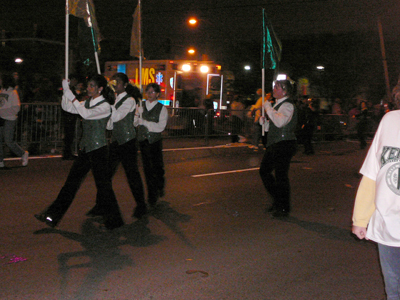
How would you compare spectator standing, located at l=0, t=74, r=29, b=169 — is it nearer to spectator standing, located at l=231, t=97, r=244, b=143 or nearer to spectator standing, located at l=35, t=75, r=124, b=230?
spectator standing, located at l=35, t=75, r=124, b=230

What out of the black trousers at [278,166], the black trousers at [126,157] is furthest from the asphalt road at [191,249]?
the black trousers at [126,157]

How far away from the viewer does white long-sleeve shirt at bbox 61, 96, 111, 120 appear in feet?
17.2

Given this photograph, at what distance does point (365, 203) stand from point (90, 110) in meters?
3.55

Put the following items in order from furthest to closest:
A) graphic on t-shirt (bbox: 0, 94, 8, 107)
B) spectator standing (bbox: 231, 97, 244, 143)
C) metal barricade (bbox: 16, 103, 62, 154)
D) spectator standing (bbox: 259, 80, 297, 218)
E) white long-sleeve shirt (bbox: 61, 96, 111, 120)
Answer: spectator standing (bbox: 231, 97, 244, 143)
metal barricade (bbox: 16, 103, 62, 154)
graphic on t-shirt (bbox: 0, 94, 8, 107)
spectator standing (bbox: 259, 80, 297, 218)
white long-sleeve shirt (bbox: 61, 96, 111, 120)

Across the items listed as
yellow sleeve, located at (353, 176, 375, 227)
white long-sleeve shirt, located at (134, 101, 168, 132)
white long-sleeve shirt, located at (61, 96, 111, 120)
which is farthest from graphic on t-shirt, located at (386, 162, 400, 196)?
white long-sleeve shirt, located at (134, 101, 168, 132)

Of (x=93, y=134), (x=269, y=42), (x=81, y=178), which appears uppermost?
(x=269, y=42)

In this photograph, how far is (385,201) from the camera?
2.43m

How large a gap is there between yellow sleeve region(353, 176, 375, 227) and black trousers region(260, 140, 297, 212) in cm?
380

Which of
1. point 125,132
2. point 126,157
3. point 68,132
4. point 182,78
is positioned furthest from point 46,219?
point 182,78

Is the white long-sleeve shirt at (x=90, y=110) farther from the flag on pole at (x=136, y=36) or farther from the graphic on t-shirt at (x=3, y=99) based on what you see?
the graphic on t-shirt at (x=3, y=99)

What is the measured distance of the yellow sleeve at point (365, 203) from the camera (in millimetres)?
2555

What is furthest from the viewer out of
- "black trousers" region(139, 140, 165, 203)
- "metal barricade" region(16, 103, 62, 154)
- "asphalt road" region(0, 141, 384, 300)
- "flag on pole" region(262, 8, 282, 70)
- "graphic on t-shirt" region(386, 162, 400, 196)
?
"metal barricade" region(16, 103, 62, 154)

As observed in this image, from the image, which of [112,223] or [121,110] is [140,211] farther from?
[121,110]

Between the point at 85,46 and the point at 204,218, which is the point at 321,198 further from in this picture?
the point at 85,46
